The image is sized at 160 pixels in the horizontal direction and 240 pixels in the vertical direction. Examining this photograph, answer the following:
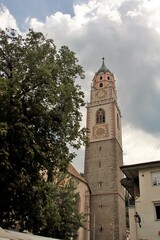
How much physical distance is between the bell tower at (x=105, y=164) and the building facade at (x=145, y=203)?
67.5ft

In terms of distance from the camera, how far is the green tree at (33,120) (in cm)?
1268

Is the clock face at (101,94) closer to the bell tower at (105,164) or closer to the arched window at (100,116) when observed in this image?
the bell tower at (105,164)

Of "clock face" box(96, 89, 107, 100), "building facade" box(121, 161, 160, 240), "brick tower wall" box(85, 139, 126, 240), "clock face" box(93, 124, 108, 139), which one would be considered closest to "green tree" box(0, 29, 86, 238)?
"building facade" box(121, 161, 160, 240)

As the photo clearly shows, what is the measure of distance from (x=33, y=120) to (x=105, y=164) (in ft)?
101

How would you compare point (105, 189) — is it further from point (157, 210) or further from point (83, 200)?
point (157, 210)

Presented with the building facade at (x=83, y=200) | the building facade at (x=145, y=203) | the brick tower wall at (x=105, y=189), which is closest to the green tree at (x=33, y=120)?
the building facade at (x=145, y=203)

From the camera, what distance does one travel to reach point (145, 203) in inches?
724

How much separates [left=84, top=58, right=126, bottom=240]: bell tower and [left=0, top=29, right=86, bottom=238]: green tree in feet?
86.0

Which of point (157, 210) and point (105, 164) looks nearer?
point (157, 210)

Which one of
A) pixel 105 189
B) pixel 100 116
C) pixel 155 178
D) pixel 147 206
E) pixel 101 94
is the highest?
pixel 101 94

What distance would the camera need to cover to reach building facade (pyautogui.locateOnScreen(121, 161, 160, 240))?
1752 cm

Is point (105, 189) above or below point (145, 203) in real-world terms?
above

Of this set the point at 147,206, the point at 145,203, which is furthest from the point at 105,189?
the point at 147,206

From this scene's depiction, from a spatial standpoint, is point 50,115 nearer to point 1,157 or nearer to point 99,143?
point 1,157
